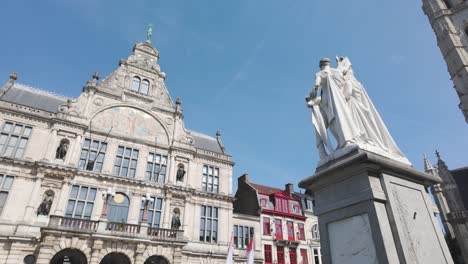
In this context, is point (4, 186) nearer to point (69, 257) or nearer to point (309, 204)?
point (69, 257)

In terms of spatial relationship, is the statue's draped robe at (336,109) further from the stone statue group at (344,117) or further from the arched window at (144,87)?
the arched window at (144,87)

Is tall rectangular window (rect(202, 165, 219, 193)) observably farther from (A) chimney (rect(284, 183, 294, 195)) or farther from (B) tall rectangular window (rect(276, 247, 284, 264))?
(A) chimney (rect(284, 183, 294, 195))

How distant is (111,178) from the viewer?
19781 mm

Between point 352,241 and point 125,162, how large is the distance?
66.2ft

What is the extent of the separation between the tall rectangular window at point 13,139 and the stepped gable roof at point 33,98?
194 cm

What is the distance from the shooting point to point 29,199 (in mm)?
17078

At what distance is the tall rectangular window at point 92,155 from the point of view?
64.8 feet

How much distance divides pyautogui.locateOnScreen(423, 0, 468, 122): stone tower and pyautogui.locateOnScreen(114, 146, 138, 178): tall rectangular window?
38888mm

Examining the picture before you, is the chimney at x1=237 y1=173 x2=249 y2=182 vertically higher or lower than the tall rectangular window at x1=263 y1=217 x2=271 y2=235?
higher

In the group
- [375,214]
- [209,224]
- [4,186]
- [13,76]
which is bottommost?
[375,214]

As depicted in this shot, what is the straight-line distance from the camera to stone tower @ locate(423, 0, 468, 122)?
3562 cm

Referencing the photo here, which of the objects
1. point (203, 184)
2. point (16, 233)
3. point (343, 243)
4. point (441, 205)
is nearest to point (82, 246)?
point (16, 233)

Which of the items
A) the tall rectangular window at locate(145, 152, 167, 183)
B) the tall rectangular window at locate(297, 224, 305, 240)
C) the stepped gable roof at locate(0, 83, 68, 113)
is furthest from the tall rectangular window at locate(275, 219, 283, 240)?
the stepped gable roof at locate(0, 83, 68, 113)

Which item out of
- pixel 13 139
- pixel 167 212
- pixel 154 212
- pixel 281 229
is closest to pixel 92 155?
pixel 13 139
